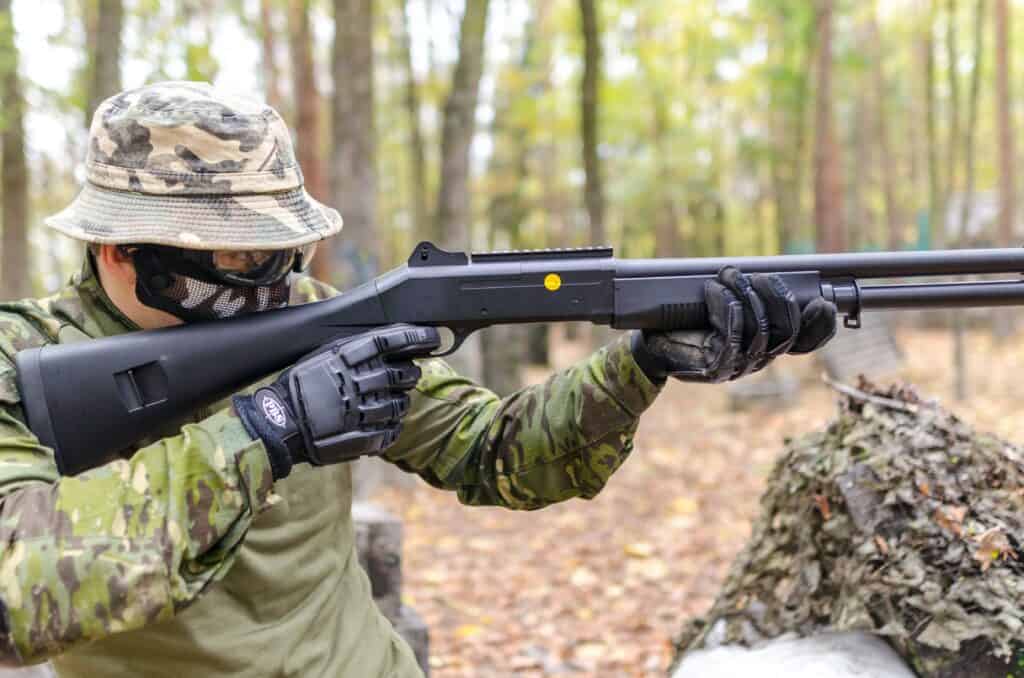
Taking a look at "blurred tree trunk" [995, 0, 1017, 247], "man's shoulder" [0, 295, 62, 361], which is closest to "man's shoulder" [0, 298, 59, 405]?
"man's shoulder" [0, 295, 62, 361]

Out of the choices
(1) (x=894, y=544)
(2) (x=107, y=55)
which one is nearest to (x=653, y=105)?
(2) (x=107, y=55)

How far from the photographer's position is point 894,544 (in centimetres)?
268

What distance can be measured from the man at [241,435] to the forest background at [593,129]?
1.24 m

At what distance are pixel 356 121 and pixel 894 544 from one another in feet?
18.4

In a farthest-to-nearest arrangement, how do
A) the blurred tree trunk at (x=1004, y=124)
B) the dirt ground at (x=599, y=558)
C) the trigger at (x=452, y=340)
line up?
1. the blurred tree trunk at (x=1004, y=124)
2. the dirt ground at (x=599, y=558)
3. the trigger at (x=452, y=340)

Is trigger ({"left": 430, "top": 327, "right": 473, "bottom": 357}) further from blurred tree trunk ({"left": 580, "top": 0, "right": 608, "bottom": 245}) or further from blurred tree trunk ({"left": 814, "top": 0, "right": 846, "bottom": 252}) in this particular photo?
blurred tree trunk ({"left": 814, "top": 0, "right": 846, "bottom": 252})

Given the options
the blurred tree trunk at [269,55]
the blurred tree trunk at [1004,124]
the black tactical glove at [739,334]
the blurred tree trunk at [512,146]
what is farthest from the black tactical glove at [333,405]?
the blurred tree trunk at [269,55]

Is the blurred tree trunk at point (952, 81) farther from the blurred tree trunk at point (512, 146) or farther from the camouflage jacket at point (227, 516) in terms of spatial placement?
the camouflage jacket at point (227, 516)

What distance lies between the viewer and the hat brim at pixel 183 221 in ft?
6.29

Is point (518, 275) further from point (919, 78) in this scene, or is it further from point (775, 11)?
point (919, 78)

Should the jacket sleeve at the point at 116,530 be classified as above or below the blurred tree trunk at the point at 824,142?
below

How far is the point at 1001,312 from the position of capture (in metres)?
15.8

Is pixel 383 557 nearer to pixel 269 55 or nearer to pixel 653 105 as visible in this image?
pixel 269 55

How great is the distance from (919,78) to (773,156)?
10043 mm
